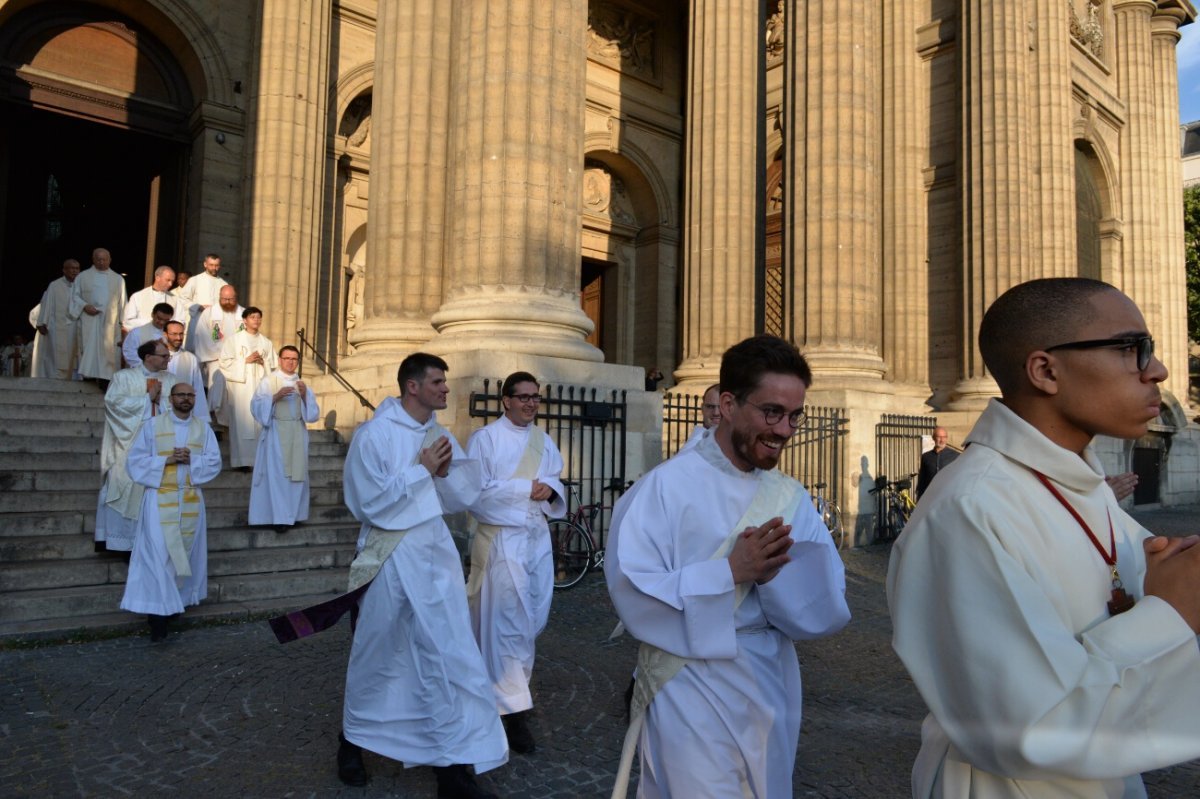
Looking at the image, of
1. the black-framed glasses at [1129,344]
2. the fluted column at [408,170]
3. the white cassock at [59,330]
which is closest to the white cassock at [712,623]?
the black-framed glasses at [1129,344]

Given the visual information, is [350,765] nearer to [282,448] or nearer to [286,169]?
[282,448]

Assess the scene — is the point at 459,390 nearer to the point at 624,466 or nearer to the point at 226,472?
the point at 624,466

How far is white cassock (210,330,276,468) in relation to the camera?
9.36 metres

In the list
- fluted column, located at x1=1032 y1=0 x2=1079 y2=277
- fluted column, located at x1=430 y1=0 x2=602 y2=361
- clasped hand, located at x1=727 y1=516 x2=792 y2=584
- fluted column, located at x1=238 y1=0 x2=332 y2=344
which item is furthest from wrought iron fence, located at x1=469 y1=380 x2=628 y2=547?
fluted column, located at x1=1032 y1=0 x2=1079 y2=277

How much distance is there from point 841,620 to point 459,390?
6.37 metres

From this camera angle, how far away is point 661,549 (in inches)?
92.7

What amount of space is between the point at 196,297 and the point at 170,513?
477cm

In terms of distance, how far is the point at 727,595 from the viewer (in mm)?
2236

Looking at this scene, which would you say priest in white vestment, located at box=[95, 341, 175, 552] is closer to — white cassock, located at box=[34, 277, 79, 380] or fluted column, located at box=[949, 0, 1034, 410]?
white cassock, located at box=[34, 277, 79, 380]

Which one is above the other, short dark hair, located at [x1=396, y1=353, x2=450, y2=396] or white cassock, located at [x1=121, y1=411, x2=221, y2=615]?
short dark hair, located at [x1=396, y1=353, x2=450, y2=396]

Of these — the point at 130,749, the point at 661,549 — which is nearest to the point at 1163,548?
the point at 661,549

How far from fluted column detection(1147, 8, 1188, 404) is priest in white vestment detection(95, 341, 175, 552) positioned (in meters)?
24.4

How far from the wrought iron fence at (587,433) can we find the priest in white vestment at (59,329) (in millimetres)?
6376

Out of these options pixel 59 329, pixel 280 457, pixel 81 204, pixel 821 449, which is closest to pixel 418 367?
pixel 280 457
